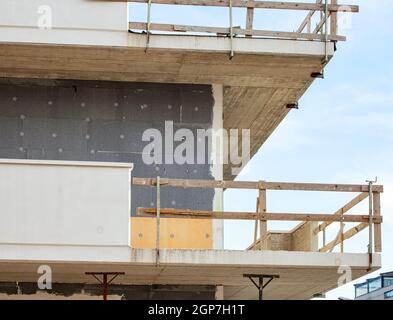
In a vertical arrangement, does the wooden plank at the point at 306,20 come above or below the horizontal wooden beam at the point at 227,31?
above

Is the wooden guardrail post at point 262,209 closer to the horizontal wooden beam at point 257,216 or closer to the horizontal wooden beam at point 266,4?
the horizontal wooden beam at point 257,216

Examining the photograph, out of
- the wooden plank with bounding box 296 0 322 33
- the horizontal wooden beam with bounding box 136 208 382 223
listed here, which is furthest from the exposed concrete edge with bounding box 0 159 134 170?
the wooden plank with bounding box 296 0 322 33

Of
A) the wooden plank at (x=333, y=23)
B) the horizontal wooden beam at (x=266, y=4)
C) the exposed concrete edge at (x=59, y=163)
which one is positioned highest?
the horizontal wooden beam at (x=266, y=4)

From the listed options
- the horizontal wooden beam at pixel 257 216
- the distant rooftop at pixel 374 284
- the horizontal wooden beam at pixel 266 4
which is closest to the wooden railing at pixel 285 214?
the horizontal wooden beam at pixel 257 216

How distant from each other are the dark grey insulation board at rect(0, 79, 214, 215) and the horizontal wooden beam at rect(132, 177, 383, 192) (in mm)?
1814

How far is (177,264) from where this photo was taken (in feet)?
52.6

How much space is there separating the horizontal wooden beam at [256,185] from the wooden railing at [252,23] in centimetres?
250

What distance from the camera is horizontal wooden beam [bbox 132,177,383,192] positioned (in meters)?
16.3

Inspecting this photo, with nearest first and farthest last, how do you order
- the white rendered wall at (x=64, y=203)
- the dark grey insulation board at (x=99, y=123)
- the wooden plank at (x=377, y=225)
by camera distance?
the white rendered wall at (x=64, y=203) < the wooden plank at (x=377, y=225) < the dark grey insulation board at (x=99, y=123)

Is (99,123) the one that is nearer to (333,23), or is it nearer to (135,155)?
(135,155)

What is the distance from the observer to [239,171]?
26875mm

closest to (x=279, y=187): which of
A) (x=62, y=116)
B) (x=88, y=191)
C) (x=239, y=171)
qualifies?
(x=88, y=191)

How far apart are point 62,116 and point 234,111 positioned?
150 inches

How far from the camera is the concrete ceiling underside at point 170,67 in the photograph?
57.2 feet
